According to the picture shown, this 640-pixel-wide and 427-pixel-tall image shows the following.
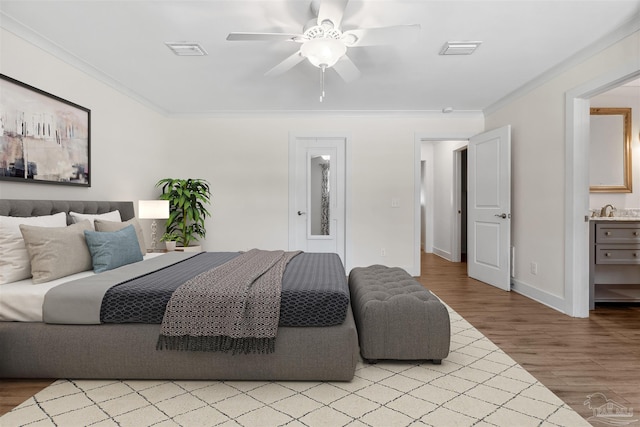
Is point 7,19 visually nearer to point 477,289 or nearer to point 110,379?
point 110,379

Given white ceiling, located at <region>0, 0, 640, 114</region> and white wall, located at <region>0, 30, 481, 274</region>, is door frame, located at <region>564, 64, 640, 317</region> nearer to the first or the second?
white ceiling, located at <region>0, 0, 640, 114</region>

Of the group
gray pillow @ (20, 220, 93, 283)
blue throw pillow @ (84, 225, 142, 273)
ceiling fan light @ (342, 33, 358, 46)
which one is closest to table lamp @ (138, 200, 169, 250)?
blue throw pillow @ (84, 225, 142, 273)

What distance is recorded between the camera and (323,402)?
5.78 ft

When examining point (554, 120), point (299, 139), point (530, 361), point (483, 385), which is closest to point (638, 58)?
point (554, 120)

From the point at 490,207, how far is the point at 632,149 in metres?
1.72

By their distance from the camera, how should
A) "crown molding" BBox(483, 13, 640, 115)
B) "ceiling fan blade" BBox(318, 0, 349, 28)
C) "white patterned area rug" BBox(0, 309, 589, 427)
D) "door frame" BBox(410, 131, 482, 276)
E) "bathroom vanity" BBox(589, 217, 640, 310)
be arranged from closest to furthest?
1. "white patterned area rug" BBox(0, 309, 589, 427)
2. "ceiling fan blade" BBox(318, 0, 349, 28)
3. "crown molding" BBox(483, 13, 640, 115)
4. "bathroom vanity" BBox(589, 217, 640, 310)
5. "door frame" BBox(410, 131, 482, 276)

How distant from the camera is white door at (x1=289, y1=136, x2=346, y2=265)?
5164mm

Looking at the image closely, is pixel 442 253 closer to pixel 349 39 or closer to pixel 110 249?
pixel 349 39

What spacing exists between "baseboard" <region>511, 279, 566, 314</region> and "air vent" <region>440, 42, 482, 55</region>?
→ 260cm

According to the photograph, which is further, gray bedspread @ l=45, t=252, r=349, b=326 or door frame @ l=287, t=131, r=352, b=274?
door frame @ l=287, t=131, r=352, b=274

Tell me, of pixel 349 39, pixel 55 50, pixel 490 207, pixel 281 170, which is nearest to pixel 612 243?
pixel 490 207

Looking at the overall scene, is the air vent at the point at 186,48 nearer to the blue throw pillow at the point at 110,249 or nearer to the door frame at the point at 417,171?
the blue throw pillow at the point at 110,249

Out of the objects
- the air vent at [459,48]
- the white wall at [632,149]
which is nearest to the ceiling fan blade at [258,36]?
the air vent at [459,48]

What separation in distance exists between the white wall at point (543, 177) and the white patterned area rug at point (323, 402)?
196cm
